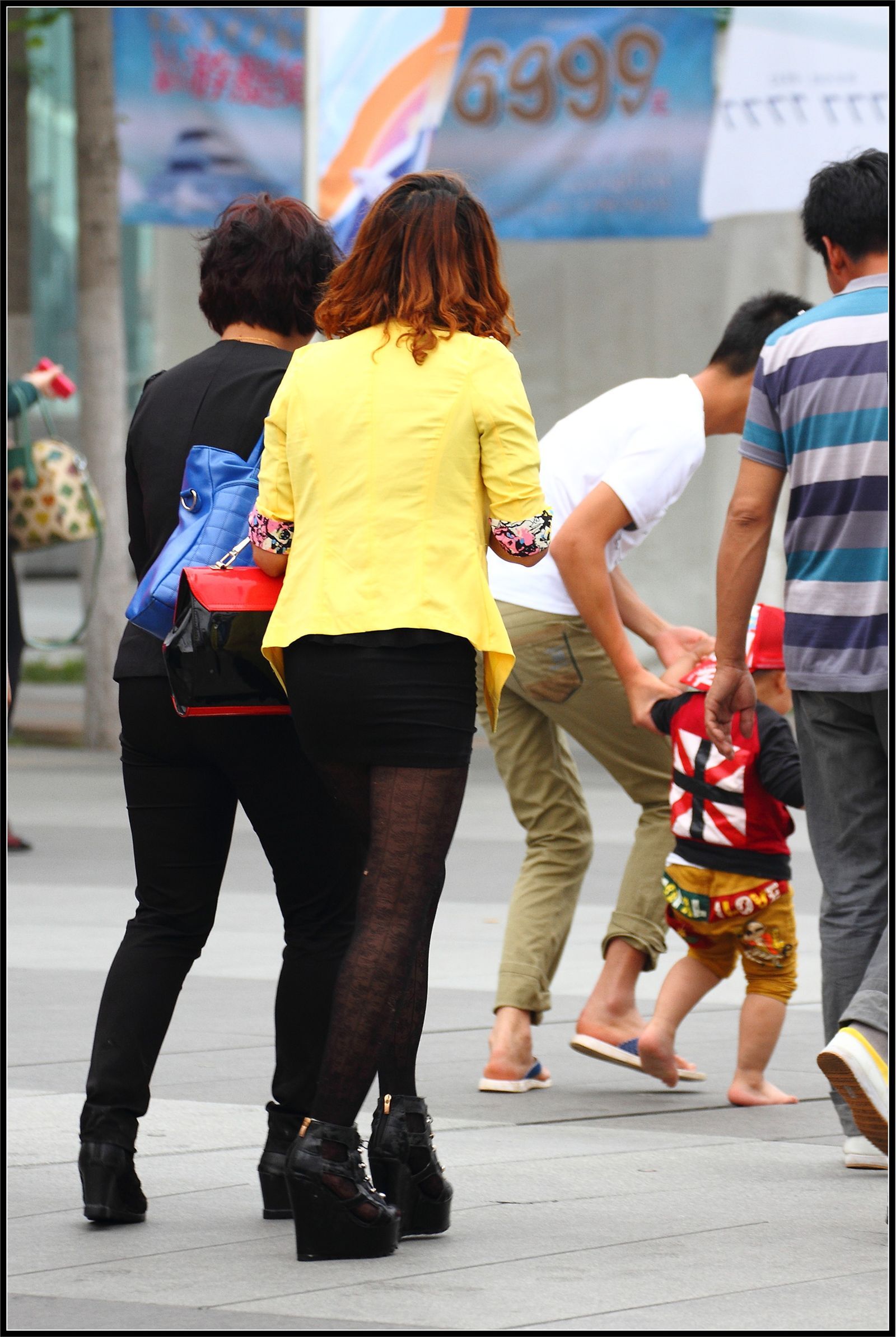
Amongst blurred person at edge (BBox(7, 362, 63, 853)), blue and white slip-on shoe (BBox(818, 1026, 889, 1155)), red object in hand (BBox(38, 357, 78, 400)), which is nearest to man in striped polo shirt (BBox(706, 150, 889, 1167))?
blue and white slip-on shoe (BBox(818, 1026, 889, 1155))

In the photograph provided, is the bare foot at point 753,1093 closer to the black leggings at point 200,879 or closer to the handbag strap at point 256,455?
the black leggings at point 200,879

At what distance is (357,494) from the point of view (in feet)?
12.3

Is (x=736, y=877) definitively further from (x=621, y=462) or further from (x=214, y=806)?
(x=214, y=806)

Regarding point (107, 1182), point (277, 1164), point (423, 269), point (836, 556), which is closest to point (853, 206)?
point (836, 556)

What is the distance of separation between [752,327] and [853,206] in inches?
41.3

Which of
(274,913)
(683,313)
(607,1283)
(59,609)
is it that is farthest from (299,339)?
(59,609)

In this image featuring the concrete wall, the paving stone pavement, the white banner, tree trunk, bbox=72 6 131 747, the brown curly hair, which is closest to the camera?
the paving stone pavement

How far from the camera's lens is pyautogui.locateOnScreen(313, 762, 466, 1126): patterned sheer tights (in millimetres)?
3713

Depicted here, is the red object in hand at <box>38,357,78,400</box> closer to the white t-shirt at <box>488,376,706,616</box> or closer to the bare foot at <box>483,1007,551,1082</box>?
the white t-shirt at <box>488,376,706,616</box>

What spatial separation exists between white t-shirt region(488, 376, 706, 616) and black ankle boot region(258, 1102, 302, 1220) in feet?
5.97

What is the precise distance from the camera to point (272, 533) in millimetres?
3875

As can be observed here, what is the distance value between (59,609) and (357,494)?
22.4 metres

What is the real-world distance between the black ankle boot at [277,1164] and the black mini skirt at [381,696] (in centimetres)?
75

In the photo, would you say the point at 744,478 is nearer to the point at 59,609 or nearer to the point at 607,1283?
the point at 607,1283
